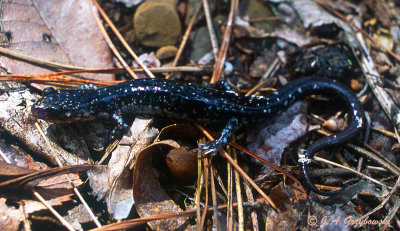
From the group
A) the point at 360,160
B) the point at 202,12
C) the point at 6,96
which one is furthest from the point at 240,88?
the point at 6,96

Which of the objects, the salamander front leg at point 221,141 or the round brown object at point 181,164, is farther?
the salamander front leg at point 221,141

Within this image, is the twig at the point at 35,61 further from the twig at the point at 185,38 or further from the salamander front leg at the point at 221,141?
the salamander front leg at the point at 221,141

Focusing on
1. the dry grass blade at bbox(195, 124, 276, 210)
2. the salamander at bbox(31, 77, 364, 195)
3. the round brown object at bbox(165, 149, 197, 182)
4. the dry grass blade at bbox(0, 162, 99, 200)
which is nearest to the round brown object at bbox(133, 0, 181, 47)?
the salamander at bbox(31, 77, 364, 195)

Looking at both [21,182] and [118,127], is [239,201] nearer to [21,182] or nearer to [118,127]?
[118,127]

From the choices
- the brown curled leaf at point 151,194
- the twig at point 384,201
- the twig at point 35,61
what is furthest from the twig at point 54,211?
the twig at point 384,201

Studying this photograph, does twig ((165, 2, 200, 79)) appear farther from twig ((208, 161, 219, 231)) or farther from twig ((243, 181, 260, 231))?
twig ((243, 181, 260, 231))

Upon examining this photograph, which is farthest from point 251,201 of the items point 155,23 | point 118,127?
point 155,23
